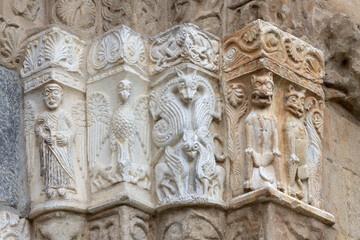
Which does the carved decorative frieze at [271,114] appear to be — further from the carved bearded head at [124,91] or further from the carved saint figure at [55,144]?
the carved saint figure at [55,144]

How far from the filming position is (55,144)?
4.72 metres

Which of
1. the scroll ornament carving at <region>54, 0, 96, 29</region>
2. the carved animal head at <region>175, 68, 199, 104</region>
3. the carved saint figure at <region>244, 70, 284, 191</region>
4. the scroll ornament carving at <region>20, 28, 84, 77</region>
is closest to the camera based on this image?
the carved saint figure at <region>244, 70, 284, 191</region>

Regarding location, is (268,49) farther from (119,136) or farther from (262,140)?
(119,136)

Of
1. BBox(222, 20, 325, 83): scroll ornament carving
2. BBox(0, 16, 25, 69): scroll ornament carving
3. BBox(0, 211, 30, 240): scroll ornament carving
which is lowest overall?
BBox(0, 211, 30, 240): scroll ornament carving

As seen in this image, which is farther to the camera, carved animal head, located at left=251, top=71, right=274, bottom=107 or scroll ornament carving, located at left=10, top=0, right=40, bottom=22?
scroll ornament carving, located at left=10, top=0, right=40, bottom=22

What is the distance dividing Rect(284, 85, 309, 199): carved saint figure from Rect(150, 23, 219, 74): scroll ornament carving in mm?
357

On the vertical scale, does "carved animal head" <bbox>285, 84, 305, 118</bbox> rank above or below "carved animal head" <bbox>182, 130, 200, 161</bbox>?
above

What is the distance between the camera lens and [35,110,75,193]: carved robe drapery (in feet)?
15.3

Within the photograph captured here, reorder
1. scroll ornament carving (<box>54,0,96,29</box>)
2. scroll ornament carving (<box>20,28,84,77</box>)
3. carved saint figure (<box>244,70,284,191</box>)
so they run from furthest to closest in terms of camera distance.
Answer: scroll ornament carving (<box>54,0,96,29</box>), scroll ornament carving (<box>20,28,84,77</box>), carved saint figure (<box>244,70,284,191</box>)

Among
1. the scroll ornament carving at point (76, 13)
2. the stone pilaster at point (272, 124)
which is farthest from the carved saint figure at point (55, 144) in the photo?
the stone pilaster at point (272, 124)

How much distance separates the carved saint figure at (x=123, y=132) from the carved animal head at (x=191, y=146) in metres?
0.24

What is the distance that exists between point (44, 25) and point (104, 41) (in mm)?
316

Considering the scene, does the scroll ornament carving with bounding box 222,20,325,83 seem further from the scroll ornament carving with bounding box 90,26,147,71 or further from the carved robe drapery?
the carved robe drapery

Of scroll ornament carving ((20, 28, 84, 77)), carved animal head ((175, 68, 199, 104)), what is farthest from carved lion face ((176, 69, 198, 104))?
scroll ornament carving ((20, 28, 84, 77))
